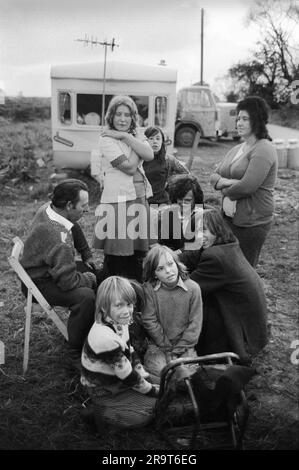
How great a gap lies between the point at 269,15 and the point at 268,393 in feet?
8.91

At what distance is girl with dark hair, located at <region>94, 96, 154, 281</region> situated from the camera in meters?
3.68

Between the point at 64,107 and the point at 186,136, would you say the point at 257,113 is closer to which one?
the point at 64,107

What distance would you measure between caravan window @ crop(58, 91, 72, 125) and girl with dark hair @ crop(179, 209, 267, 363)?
25.5 feet

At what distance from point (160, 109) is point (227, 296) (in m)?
8.09

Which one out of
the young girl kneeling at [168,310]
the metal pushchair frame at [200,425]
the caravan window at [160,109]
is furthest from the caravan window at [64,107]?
the metal pushchair frame at [200,425]

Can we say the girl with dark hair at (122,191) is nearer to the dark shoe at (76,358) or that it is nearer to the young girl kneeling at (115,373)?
the dark shoe at (76,358)

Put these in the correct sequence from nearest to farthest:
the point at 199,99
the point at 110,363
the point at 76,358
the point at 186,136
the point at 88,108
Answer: the point at 110,363 → the point at 76,358 → the point at 88,108 → the point at 186,136 → the point at 199,99

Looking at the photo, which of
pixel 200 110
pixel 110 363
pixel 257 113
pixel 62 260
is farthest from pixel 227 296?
pixel 200 110

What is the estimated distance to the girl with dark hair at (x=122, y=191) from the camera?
12.1ft

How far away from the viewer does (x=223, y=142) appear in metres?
18.7

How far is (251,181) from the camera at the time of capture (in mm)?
3486

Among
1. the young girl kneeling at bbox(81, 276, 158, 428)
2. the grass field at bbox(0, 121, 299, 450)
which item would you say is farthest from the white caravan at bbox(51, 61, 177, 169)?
the young girl kneeling at bbox(81, 276, 158, 428)

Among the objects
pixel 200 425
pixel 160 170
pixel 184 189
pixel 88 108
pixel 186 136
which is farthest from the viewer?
pixel 186 136

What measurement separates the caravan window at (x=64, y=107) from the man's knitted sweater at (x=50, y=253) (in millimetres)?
7511
